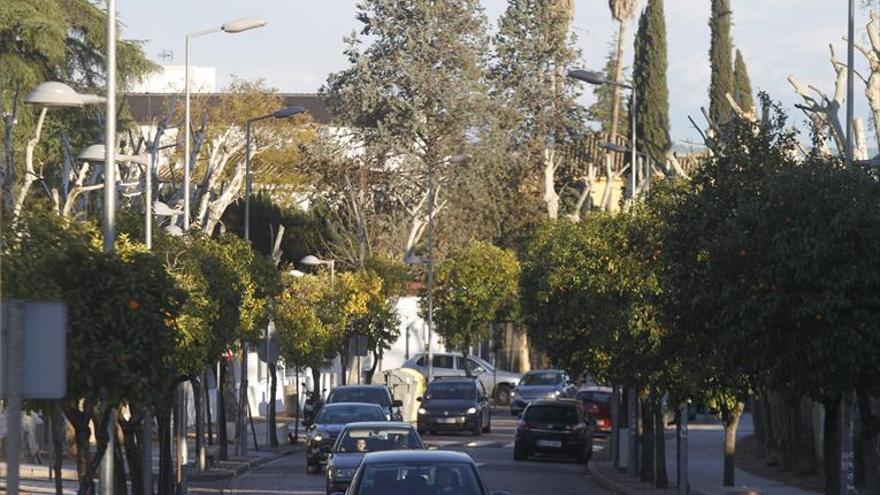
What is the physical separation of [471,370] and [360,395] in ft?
95.0

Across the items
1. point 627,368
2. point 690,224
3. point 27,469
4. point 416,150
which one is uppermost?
point 416,150

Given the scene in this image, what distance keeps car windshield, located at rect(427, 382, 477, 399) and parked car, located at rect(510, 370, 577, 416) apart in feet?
29.9

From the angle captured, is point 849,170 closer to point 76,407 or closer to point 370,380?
point 76,407

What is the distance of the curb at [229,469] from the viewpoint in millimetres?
33562

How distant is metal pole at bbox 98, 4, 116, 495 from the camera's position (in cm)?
2044

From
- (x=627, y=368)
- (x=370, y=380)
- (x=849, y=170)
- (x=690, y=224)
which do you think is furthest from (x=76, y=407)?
(x=370, y=380)

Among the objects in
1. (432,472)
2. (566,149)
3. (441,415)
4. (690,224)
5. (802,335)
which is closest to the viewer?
(432,472)

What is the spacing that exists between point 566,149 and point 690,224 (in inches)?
2285

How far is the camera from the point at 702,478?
33.8m

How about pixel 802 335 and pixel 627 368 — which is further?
A: pixel 627 368

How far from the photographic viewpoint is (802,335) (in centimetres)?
1852

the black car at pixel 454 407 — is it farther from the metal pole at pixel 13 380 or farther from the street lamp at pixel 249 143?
the metal pole at pixel 13 380

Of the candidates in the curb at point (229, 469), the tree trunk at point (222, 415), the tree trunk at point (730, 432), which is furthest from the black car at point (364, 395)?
the tree trunk at point (730, 432)

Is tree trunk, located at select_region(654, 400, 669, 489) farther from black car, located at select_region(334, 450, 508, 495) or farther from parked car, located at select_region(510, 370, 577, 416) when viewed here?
parked car, located at select_region(510, 370, 577, 416)
